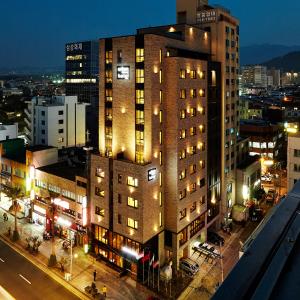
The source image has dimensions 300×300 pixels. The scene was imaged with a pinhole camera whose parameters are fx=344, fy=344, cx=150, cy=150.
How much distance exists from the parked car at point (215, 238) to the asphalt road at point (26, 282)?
963 inches

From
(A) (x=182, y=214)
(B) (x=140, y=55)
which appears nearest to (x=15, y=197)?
(A) (x=182, y=214)

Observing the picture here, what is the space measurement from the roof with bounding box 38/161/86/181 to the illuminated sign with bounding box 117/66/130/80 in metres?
17.2

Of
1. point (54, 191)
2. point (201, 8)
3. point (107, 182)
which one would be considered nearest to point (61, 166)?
point (54, 191)

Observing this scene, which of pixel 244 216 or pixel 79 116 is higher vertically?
pixel 79 116

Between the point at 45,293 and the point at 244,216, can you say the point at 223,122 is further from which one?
the point at 45,293

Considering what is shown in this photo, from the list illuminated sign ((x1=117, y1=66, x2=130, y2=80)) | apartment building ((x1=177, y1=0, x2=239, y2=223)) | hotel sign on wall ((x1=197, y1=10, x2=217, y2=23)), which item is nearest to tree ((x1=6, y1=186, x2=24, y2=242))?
illuminated sign ((x1=117, y1=66, x2=130, y2=80))

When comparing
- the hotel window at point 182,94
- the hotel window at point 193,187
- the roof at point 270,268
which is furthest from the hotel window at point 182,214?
the roof at point 270,268

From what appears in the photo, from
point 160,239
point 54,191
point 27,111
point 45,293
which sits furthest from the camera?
point 27,111

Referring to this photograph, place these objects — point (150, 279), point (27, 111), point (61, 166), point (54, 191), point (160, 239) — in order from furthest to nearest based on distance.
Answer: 1. point (27, 111)
2. point (61, 166)
3. point (54, 191)
4. point (160, 239)
5. point (150, 279)

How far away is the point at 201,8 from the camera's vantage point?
59.1 metres

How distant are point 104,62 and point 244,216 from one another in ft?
121

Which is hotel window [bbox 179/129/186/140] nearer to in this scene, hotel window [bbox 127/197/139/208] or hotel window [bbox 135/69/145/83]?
hotel window [bbox 135/69/145/83]

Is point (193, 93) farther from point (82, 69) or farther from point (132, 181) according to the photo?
point (82, 69)

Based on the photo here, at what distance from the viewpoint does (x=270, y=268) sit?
15.4 ft
